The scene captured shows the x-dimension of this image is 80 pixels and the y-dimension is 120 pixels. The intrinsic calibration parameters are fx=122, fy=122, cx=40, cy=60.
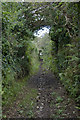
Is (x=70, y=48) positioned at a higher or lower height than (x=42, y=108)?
higher

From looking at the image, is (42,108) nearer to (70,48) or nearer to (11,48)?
(70,48)

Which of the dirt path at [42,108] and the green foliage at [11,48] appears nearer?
the dirt path at [42,108]

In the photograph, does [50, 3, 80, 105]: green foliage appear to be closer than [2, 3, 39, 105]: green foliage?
Yes

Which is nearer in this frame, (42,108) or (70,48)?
(42,108)

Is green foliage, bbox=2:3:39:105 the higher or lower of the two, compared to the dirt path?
higher

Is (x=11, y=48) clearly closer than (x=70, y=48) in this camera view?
No

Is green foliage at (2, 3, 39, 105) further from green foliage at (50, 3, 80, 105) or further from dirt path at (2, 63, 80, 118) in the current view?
green foliage at (50, 3, 80, 105)

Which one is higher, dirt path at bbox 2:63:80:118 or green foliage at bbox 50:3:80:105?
green foliage at bbox 50:3:80:105

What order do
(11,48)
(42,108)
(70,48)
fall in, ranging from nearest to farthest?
1. (42,108)
2. (70,48)
3. (11,48)

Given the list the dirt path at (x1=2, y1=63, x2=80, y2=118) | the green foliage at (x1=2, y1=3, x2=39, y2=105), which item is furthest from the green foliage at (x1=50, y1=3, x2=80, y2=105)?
the green foliage at (x1=2, y1=3, x2=39, y2=105)

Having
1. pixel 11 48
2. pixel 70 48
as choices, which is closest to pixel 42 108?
pixel 70 48

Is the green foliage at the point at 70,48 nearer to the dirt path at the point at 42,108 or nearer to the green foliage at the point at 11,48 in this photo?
the dirt path at the point at 42,108

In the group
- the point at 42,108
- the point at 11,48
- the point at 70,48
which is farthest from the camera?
the point at 11,48

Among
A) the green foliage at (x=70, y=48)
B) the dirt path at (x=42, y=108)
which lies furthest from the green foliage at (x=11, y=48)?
the green foliage at (x=70, y=48)
